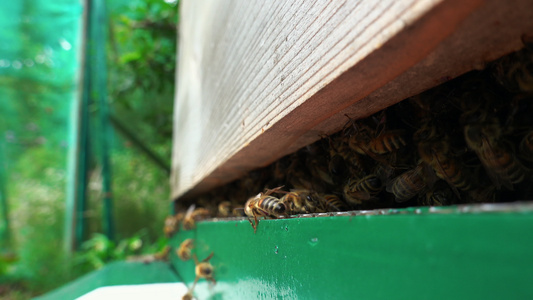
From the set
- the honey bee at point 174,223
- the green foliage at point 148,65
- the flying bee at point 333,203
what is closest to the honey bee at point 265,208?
the flying bee at point 333,203

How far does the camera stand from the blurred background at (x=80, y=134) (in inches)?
262

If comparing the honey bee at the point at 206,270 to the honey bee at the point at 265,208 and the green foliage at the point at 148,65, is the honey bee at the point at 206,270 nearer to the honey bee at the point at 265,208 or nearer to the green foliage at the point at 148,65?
the honey bee at the point at 265,208

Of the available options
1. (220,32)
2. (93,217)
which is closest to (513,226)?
(220,32)

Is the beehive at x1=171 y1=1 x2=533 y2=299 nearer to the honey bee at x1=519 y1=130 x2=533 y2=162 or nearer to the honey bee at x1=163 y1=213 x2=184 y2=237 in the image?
the honey bee at x1=519 y1=130 x2=533 y2=162

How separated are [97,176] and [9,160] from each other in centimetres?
247

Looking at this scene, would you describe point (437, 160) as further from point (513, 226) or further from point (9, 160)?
point (9, 160)

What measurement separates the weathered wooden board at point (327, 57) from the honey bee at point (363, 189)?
0.53 feet

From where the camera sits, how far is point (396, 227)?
52 cm

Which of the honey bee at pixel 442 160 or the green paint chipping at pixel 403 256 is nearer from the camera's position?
the green paint chipping at pixel 403 256

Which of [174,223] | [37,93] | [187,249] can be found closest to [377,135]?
[187,249]

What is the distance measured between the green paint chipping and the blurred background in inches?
223

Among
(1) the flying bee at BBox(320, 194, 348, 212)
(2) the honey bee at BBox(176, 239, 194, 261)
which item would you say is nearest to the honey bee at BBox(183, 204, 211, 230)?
(2) the honey bee at BBox(176, 239, 194, 261)

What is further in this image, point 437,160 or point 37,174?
point 37,174

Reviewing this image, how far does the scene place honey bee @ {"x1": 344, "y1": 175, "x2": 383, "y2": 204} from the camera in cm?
101
